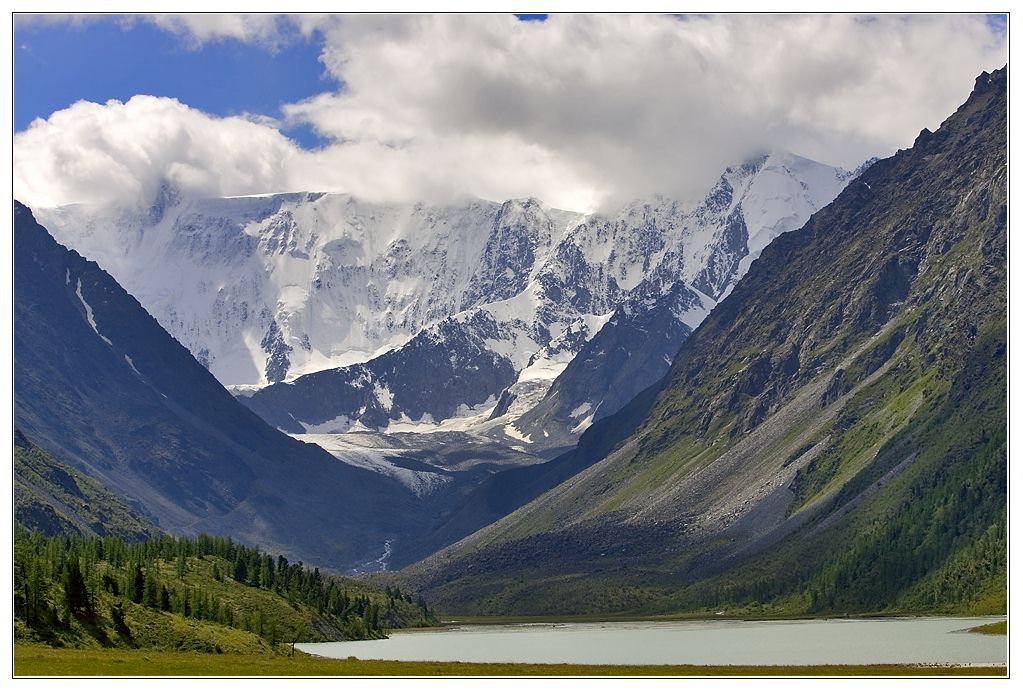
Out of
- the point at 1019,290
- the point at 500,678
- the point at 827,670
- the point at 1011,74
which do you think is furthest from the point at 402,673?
the point at 1011,74

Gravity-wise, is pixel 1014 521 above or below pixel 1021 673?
above

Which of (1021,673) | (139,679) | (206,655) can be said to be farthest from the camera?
(206,655)

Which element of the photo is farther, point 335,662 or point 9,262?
point 335,662

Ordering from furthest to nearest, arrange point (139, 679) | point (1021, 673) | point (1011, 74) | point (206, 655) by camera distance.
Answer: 1. point (206, 655)
2. point (1011, 74)
3. point (1021, 673)
4. point (139, 679)

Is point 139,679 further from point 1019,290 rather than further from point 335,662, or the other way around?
point 1019,290

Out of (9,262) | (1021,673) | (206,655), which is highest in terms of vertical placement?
(9,262)

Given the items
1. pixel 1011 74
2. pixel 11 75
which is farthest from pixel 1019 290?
pixel 11 75
